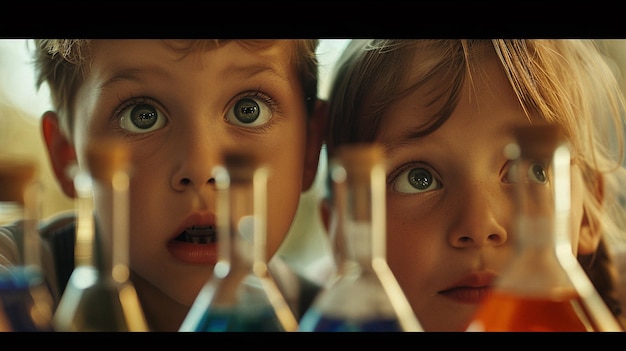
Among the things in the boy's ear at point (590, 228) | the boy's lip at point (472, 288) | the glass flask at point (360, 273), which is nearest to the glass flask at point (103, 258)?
the glass flask at point (360, 273)

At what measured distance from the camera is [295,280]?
28.5 inches

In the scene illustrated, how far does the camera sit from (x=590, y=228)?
748 millimetres

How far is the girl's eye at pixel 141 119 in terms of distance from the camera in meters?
0.69

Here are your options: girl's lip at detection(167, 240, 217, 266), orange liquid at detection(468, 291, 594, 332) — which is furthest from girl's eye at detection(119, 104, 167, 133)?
orange liquid at detection(468, 291, 594, 332)

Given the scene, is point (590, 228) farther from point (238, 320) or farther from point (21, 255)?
point (21, 255)

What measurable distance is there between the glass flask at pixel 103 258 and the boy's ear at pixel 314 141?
15 centimetres

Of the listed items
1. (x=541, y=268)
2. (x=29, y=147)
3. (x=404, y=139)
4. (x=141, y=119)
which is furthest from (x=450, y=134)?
(x=29, y=147)

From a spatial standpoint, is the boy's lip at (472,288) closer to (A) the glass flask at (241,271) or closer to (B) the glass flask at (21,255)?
(A) the glass flask at (241,271)

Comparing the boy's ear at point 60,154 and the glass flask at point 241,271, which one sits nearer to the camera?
the glass flask at point 241,271

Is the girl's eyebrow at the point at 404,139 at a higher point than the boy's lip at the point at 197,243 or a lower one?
higher

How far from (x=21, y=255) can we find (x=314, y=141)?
274 mm

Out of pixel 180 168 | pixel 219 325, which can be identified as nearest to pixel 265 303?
pixel 219 325
